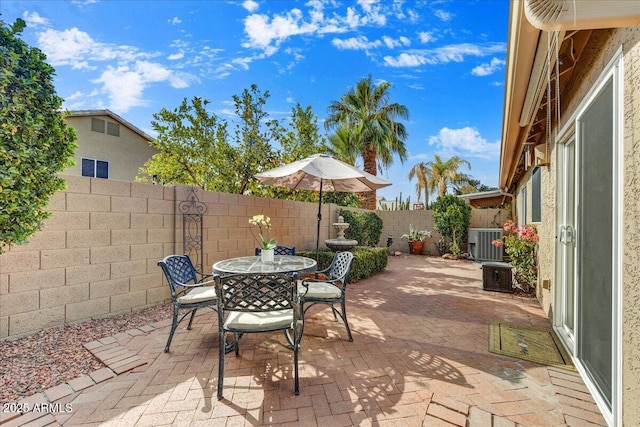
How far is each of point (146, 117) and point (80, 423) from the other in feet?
23.4

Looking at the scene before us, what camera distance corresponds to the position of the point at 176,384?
2.29 meters

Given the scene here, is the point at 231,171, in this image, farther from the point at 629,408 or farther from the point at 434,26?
the point at 629,408

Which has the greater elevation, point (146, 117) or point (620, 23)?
point (146, 117)

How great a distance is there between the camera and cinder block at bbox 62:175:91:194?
10.4ft

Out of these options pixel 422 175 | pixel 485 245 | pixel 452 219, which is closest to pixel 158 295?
pixel 452 219

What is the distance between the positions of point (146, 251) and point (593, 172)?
5087 millimetres

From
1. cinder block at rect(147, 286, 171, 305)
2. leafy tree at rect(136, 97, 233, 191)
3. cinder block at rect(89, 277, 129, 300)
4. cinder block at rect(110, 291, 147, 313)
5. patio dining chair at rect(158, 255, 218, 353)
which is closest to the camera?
patio dining chair at rect(158, 255, 218, 353)

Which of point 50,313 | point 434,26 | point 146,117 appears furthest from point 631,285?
point 146,117

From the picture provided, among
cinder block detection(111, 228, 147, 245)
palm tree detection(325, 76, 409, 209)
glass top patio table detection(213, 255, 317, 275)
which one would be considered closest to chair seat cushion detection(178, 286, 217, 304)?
glass top patio table detection(213, 255, 317, 275)

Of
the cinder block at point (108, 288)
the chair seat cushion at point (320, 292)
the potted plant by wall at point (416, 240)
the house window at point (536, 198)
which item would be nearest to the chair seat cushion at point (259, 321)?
the chair seat cushion at point (320, 292)

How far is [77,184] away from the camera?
326cm

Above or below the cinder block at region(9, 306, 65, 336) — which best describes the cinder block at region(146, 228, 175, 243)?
above

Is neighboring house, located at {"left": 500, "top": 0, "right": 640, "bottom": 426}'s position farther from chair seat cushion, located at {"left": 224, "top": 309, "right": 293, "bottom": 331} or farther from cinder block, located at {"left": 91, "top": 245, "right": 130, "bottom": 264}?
cinder block, located at {"left": 91, "top": 245, "right": 130, "bottom": 264}

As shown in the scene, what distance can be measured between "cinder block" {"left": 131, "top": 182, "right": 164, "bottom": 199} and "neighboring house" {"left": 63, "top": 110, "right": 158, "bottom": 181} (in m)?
7.68
